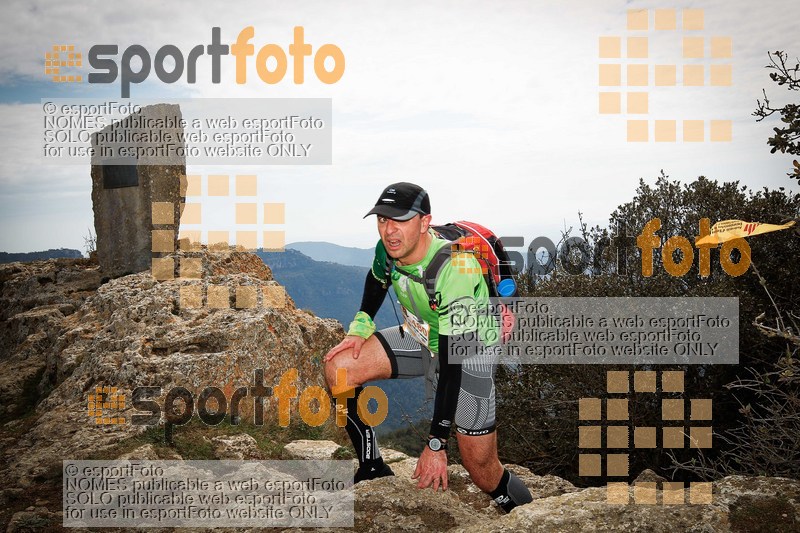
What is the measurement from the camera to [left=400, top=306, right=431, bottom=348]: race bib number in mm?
5094

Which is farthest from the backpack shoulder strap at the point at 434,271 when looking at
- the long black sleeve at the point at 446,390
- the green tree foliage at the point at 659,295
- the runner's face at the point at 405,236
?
the green tree foliage at the point at 659,295

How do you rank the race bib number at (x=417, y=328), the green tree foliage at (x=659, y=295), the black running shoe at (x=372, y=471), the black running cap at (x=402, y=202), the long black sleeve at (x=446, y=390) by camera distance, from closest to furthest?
1. the long black sleeve at (x=446, y=390)
2. the black running cap at (x=402, y=202)
3. the race bib number at (x=417, y=328)
4. the black running shoe at (x=372, y=471)
5. the green tree foliage at (x=659, y=295)

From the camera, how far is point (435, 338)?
5.02 m

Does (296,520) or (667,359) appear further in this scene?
(667,359)

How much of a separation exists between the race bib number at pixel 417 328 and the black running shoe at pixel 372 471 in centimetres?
113

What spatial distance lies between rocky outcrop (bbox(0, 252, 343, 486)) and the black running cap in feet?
9.70

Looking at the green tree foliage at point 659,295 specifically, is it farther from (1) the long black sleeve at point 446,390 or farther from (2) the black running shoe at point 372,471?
(1) the long black sleeve at point 446,390

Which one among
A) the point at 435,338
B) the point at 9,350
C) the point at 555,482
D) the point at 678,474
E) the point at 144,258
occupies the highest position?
the point at 144,258

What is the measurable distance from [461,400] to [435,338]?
54 centimetres

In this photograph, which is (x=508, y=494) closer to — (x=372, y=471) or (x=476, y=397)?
(x=476, y=397)

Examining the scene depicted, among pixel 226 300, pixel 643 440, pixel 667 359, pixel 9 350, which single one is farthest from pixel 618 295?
pixel 9 350

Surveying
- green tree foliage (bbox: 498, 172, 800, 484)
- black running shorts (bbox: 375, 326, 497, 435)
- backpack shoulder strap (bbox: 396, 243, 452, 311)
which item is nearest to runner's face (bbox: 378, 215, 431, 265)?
backpack shoulder strap (bbox: 396, 243, 452, 311)

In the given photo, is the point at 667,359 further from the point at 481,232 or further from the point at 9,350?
the point at 9,350

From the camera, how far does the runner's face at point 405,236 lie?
15.5ft
